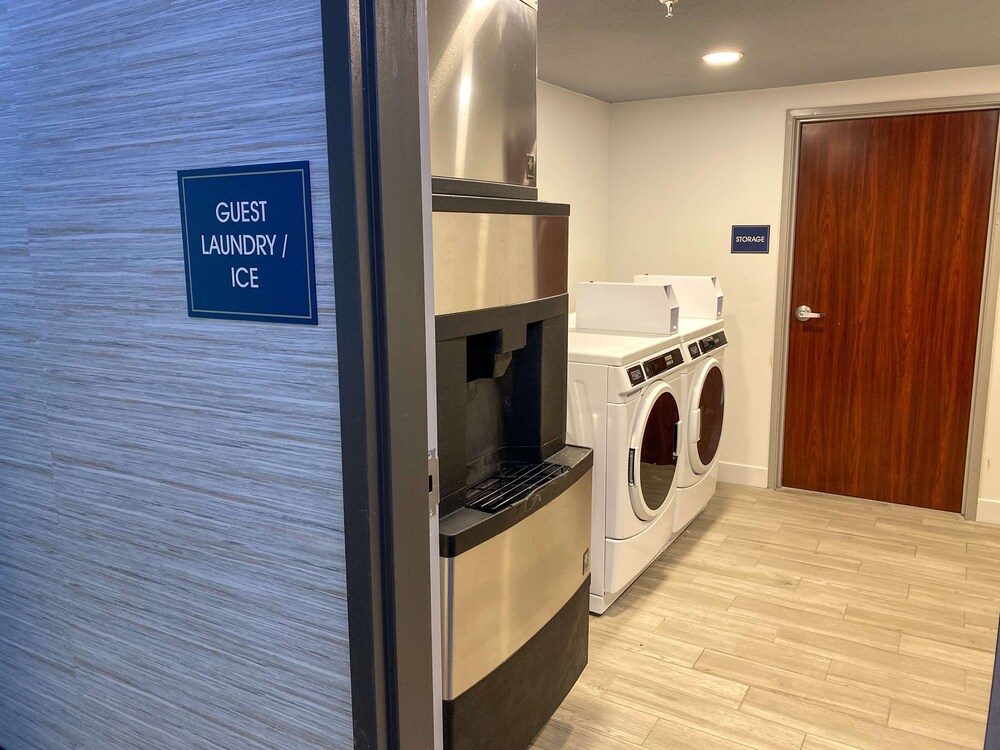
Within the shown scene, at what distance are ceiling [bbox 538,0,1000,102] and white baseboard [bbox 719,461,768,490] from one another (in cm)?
201

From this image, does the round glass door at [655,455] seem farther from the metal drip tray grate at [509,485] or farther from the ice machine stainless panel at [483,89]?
the ice machine stainless panel at [483,89]

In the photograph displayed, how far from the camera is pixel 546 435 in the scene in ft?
6.66

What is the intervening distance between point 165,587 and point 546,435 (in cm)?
100

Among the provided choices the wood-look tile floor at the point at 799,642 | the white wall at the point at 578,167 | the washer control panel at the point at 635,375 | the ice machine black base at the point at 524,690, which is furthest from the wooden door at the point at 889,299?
the ice machine black base at the point at 524,690

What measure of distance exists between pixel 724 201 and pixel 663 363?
5.26ft

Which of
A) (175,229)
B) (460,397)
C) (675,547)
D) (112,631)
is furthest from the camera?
(675,547)

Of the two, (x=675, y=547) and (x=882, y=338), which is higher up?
(x=882, y=338)

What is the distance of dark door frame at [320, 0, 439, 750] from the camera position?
1.05m

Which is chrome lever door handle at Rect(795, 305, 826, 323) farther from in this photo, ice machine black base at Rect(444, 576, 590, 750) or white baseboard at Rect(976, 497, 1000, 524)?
ice machine black base at Rect(444, 576, 590, 750)

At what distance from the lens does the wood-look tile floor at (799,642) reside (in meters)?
2.17

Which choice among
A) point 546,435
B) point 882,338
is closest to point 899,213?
point 882,338

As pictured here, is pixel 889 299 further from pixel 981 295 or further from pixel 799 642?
pixel 799 642

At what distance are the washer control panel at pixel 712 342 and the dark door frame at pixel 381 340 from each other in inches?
92.7

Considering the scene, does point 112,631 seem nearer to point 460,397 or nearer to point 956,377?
point 460,397
